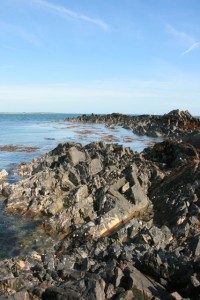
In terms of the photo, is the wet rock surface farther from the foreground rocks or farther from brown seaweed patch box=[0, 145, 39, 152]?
brown seaweed patch box=[0, 145, 39, 152]

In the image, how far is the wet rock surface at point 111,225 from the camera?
917cm

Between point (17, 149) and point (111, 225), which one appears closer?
point (111, 225)

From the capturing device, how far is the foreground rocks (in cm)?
917

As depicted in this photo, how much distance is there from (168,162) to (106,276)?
692 inches

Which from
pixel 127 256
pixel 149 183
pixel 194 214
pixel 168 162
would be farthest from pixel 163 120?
pixel 127 256

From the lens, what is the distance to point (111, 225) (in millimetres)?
15742

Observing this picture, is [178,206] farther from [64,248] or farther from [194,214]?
[64,248]

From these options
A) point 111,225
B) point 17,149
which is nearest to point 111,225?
point 111,225

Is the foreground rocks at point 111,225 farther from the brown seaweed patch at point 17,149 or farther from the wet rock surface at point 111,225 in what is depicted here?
the brown seaweed patch at point 17,149

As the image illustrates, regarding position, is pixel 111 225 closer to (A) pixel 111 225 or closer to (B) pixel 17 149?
(A) pixel 111 225

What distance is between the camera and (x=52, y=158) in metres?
25.6

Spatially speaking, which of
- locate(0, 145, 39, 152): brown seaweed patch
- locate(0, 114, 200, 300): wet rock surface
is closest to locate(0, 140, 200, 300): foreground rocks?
locate(0, 114, 200, 300): wet rock surface

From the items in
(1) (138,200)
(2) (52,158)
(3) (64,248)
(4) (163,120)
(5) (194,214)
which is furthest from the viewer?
(4) (163,120)

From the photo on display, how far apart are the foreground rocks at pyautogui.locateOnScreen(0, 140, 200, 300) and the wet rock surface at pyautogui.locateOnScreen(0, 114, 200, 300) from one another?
30mm
